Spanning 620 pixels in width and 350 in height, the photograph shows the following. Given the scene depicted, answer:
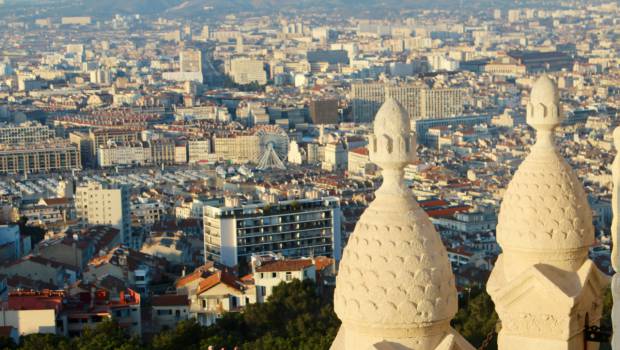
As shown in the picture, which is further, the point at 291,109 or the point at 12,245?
the point at 291,109

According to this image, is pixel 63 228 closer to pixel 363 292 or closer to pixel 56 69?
pixel 363 292

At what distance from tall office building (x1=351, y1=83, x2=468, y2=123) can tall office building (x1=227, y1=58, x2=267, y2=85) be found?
33494 mm

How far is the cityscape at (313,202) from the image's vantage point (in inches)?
257

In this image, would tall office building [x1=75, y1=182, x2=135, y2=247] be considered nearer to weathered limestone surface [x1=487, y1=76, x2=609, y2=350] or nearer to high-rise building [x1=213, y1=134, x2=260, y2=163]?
high-rise building [x1=213, y1=134, x2=260, y2=163]

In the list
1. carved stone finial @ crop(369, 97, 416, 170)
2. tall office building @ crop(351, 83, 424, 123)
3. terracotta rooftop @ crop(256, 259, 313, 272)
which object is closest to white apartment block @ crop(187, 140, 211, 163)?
tall office building @ crop(351, 83, 424, 123)

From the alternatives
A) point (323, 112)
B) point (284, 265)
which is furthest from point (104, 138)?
point (284, 265)

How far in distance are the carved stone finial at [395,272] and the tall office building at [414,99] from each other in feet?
314

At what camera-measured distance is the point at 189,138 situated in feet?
279

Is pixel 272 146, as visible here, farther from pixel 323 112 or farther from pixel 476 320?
pixel 476 320

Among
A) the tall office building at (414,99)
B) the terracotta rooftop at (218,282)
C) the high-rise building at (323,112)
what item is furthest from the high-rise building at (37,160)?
the terracotta rooftop at (218,282)

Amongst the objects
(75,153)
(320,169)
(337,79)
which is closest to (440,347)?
(320,169)

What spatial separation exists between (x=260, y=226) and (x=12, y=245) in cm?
658

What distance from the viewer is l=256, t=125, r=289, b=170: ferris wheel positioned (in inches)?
3071

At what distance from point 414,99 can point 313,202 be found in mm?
62905
